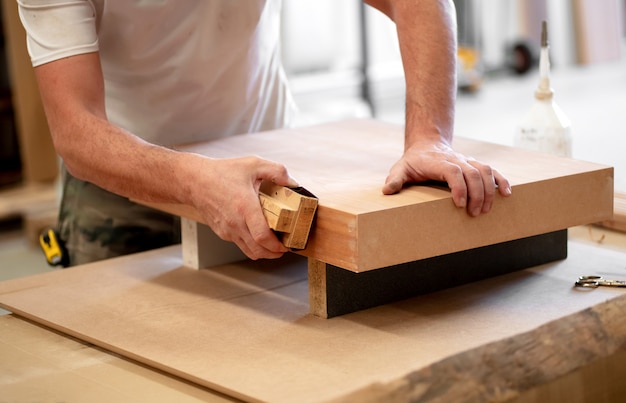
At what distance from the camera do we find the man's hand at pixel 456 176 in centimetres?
131

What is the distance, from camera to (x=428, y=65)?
1.63m

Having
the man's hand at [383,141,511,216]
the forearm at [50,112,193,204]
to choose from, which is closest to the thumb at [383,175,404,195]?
the man's hand at [383,141,511,216]

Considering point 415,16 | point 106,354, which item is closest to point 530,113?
point 415,16

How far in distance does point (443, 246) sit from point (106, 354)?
19.6 inches

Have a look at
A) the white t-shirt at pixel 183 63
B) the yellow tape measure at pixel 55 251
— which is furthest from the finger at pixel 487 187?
the yellow tape measure at pixel 55 251

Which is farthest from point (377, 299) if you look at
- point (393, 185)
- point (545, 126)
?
point (545, 126)

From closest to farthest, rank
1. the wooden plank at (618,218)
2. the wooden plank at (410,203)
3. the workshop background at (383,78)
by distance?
1. the wooden plank at (410,203)
2. the wooden plank at (618,218)
3. the workshop background at (383,78)

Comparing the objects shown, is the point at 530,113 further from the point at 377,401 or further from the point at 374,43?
the point at 374,43

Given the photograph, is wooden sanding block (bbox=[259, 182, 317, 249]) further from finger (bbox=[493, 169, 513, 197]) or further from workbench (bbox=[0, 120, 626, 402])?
finger (bbox=[493, 169, 513, 197])

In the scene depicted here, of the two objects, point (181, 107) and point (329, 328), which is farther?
point (181, 107)

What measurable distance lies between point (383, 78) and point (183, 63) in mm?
3962

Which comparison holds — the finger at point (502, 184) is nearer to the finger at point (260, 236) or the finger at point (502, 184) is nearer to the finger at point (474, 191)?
the finger at point (474, 191)

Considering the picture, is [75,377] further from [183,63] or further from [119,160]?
[183,63]

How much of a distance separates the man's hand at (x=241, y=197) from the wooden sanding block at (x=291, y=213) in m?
0.01
